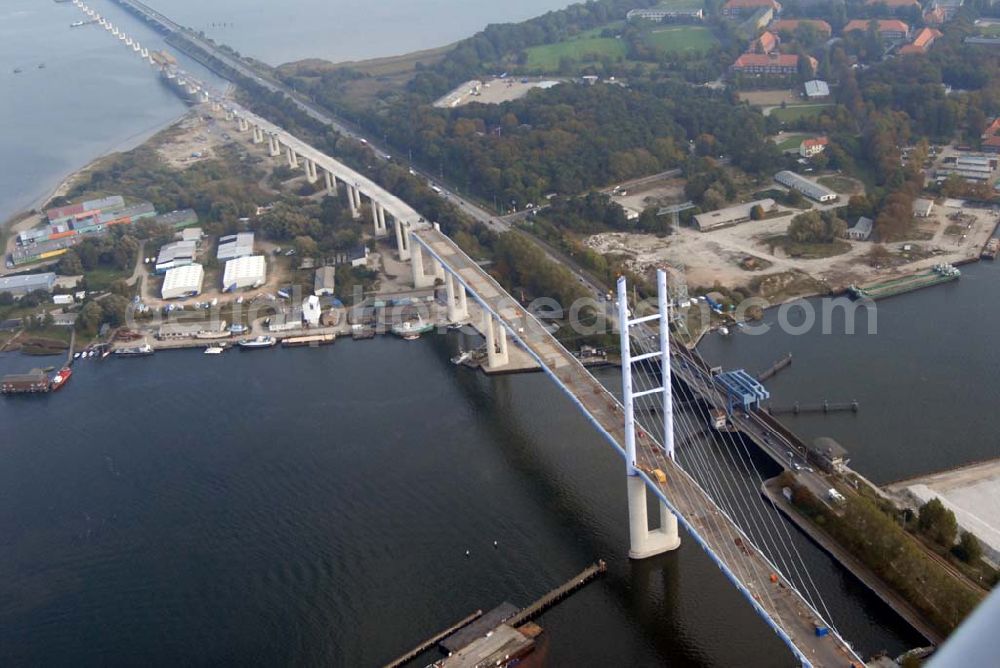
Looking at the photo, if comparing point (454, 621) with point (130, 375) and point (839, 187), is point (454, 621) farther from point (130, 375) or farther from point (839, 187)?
point (839, 187)

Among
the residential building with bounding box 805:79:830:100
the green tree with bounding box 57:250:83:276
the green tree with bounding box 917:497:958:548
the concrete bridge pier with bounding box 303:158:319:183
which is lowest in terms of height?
the green tree with bounding box 917:497:958:548

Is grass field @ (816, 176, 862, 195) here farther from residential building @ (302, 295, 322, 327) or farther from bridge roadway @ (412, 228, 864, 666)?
residential building @ (302, 295, 322, 327)

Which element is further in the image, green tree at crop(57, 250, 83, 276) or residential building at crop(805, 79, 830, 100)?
residential building at crop(805, 79, 830, 100)

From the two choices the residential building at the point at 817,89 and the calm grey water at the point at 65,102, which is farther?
the calm grey water at the point at 65,102

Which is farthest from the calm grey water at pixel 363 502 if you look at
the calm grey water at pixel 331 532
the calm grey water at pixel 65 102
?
the calm grey water at pixel 65 102

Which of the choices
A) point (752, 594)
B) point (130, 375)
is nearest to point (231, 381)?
point (130, 375)

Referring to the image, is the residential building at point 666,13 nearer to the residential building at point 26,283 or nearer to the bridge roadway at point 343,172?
the bridge roadway at point 343,172

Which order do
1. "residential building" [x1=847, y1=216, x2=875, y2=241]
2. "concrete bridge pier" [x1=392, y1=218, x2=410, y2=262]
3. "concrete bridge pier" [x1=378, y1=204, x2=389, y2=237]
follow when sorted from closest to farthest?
"residential building" [x1=847, y1=216, x2=875, y2=241] → "concrete bridge pier" [x1=392, y1=218, x2=410, y2=262] → "concrete bridge pier" [x1=378, y1=204, x2=389, y2=237]

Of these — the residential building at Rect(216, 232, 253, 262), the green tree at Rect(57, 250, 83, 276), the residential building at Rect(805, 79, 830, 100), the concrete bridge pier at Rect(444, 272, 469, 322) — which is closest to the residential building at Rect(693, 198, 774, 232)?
the concrete bridge pier at Rect(444, 272, 469, 322)
